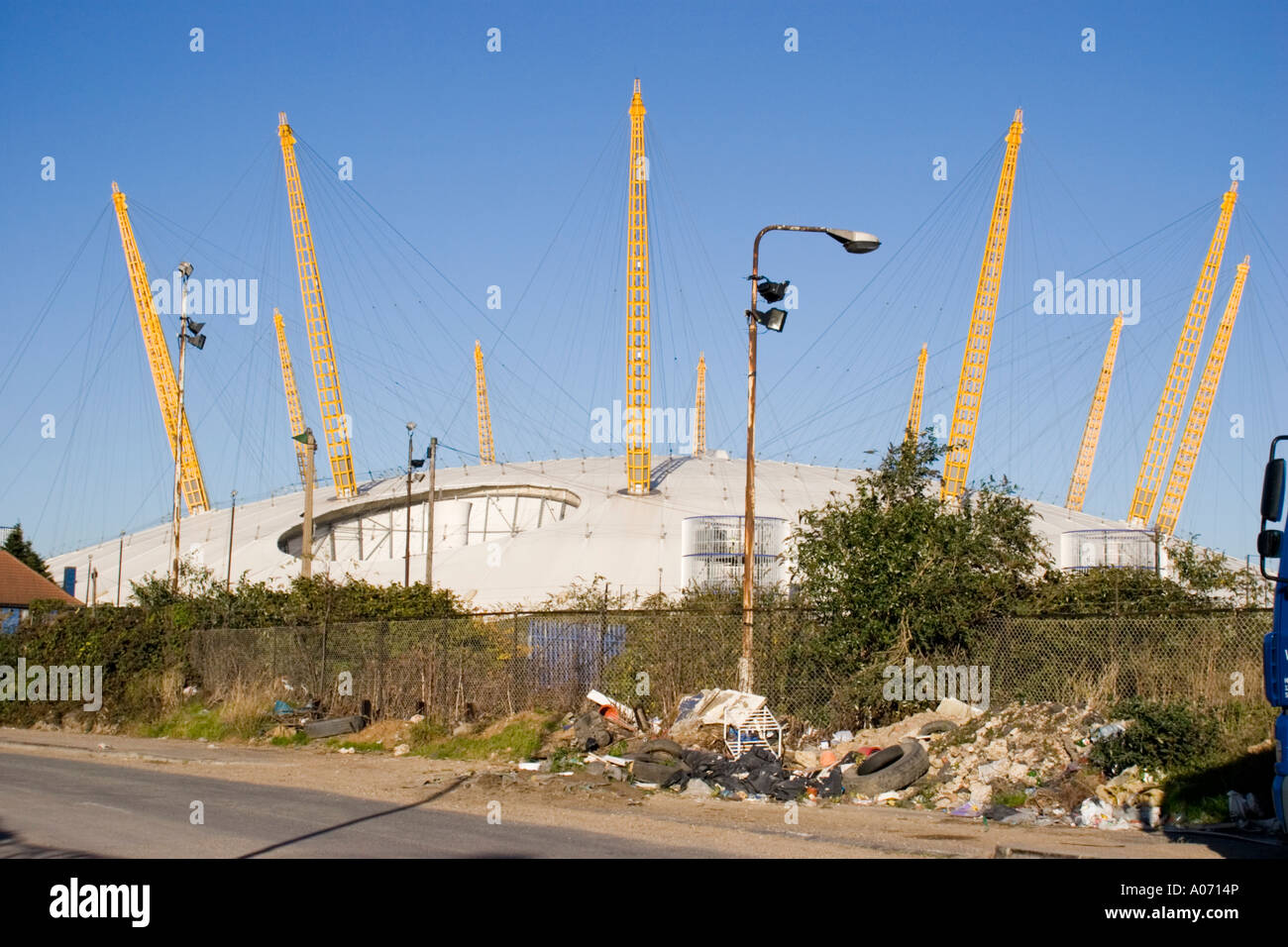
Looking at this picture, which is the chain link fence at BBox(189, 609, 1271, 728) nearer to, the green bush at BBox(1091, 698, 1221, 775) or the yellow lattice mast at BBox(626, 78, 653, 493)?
the green bush at BBox(1091, 698, 1221, 775)

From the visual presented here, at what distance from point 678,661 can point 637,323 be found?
41.1m

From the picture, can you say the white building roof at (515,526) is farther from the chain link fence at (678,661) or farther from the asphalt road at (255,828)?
the asphalt road at (255,828)

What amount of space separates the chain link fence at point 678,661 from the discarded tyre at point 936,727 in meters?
1.24

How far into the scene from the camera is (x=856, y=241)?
18.2 metres
